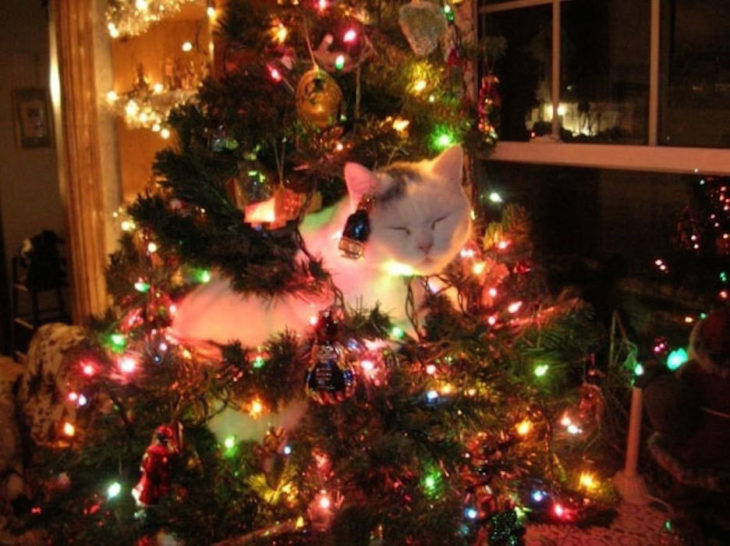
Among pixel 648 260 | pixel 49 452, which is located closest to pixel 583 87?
pixel 648 260

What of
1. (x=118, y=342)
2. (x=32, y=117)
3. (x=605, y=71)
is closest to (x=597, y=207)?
(x=605, y=71)

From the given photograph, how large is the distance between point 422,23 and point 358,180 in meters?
0.26

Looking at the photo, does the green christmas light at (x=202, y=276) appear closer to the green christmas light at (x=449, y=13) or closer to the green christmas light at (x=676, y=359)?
the green christmas light at (x=449, y=13)

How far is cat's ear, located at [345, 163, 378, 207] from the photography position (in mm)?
1092

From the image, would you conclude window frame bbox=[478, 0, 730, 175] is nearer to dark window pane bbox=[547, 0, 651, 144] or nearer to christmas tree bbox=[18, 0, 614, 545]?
dark window pane bbox=[547, 0, 651, 144]

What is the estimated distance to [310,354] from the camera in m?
1.10

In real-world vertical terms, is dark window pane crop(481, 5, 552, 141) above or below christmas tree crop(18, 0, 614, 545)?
above

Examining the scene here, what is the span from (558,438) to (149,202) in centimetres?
81

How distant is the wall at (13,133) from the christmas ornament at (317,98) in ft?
12.0

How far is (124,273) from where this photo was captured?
131 centimetres

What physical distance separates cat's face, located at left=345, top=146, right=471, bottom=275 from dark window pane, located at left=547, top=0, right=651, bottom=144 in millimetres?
744

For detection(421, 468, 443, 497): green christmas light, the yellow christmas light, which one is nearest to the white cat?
detection(421, 468, 443, 497): green christmas light

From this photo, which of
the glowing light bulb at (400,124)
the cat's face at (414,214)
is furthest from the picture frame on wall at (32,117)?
the cat's face at (414,214)

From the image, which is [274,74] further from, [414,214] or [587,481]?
[587,481]
